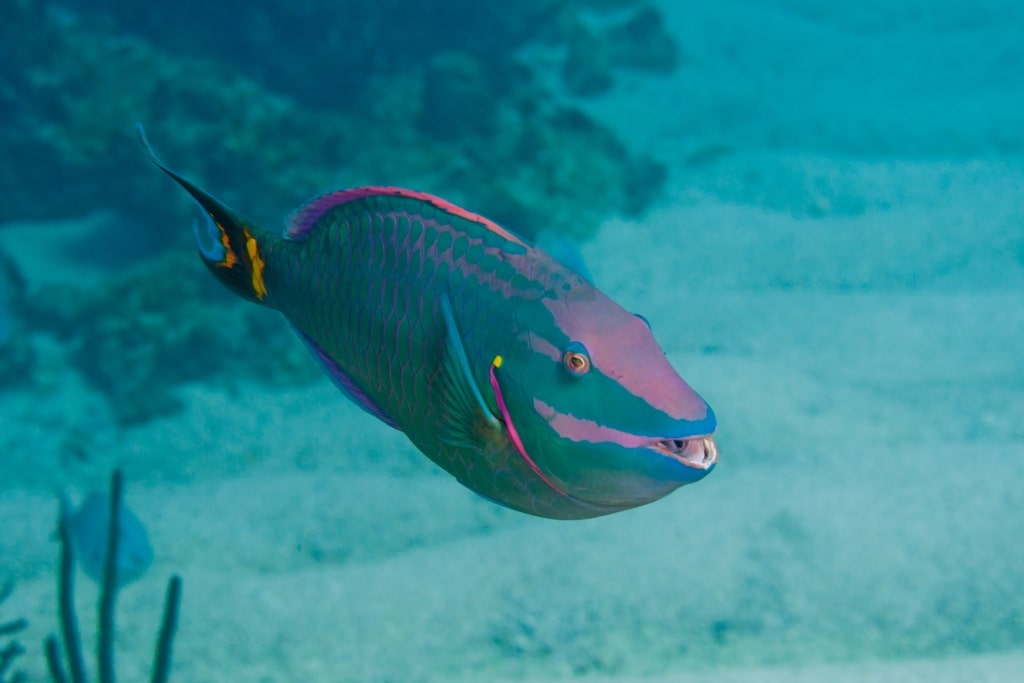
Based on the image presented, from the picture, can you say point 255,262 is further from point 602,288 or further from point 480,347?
point 602,288

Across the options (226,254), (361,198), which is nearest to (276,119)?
(226,254)

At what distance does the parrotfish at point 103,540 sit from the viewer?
3.43 metres

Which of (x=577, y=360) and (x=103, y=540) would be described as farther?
(x=103, y=540)

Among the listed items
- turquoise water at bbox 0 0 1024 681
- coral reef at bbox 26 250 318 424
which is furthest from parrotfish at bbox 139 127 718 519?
coral reef at bbox 26 250 318 424

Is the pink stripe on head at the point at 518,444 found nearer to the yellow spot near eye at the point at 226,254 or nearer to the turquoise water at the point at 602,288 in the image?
the yellow spot near eye at the point at 226,254

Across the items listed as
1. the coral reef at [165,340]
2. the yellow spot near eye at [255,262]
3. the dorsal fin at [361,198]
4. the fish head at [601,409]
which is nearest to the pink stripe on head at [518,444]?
the fish head at [601,409]

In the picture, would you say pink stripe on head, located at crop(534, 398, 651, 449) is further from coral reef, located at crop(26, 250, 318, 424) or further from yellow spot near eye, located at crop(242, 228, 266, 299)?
coral reef, located at crop(26, 250, 318, 424)

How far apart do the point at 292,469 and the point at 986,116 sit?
13.3m

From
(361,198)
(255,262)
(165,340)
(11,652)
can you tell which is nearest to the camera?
(361,198)

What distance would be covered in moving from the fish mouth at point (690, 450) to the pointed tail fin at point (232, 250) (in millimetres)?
922

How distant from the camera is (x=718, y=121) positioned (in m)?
11.2

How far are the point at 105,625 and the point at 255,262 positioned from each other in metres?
2.18

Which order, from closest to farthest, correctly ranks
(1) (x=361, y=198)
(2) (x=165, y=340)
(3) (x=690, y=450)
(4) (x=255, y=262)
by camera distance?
(3) (x=690, y=450)
(1) (x=361, y=198)
(4) (x=255, y=262)
(2) (x=165, y=340)

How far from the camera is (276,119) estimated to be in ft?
24.9
